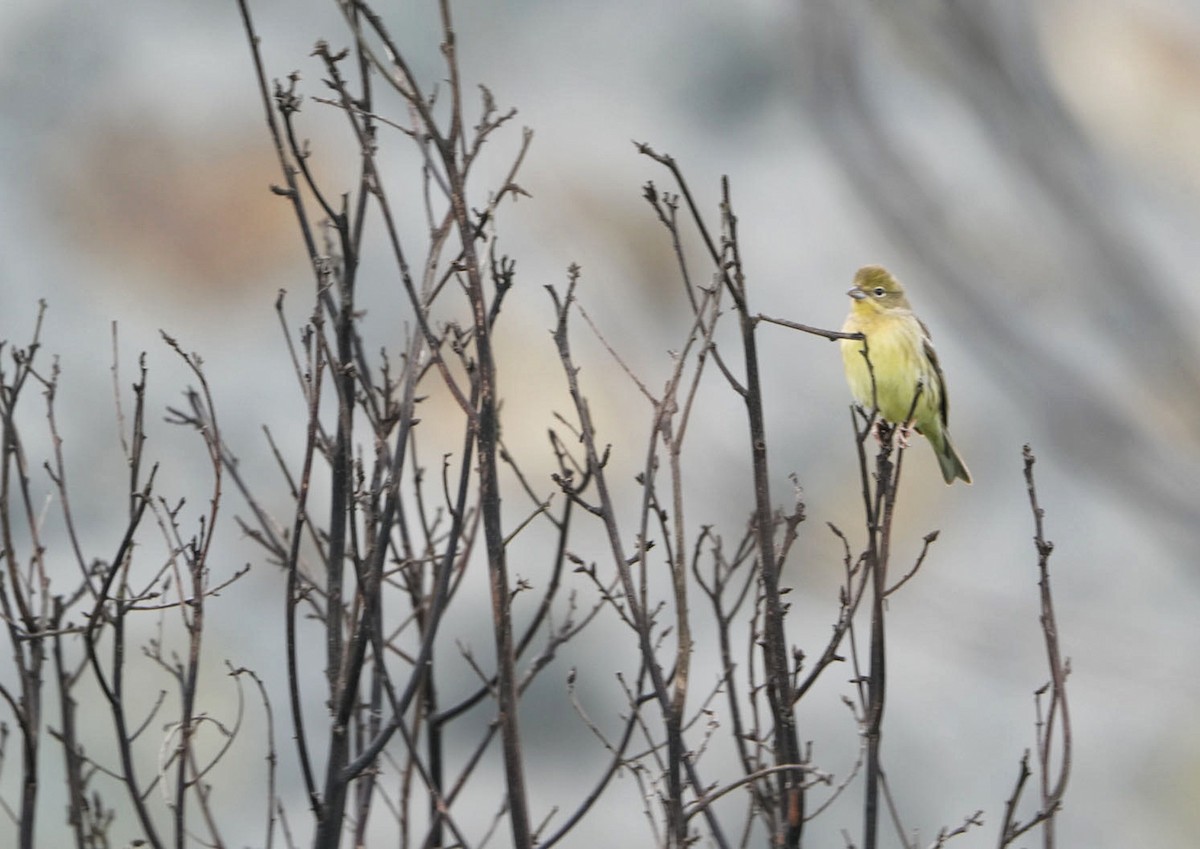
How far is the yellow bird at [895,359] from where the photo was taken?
4.07 metres

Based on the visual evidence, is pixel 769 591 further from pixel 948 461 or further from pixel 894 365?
pixel 948 461

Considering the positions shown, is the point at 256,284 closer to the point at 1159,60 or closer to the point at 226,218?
the point at 226,218

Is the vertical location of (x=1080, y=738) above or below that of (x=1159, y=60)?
above

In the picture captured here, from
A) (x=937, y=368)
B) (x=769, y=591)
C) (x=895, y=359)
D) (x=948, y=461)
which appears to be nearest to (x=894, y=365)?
(x=895, y=359)

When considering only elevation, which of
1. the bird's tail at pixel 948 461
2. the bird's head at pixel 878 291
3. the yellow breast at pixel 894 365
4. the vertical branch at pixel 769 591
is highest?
the bird's head at pixel 878 291

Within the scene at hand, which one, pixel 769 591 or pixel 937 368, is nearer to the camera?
pixel 769 591

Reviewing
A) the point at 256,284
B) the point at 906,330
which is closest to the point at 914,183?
the point at 906,330

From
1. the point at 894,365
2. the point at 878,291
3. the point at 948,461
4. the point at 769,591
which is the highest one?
the point at 878,291

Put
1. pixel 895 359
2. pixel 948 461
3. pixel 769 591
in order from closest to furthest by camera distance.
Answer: pixel 769 591 → pixel 895 359 → pixel 948 461

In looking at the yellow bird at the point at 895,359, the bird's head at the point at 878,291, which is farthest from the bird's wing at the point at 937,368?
the bird's head at the point at 878,291

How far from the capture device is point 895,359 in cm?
410

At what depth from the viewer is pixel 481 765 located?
17.4 feet

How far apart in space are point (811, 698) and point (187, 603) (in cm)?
363

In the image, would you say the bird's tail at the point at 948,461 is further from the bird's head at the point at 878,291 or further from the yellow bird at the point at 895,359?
the bird's head at the point at 878,291
